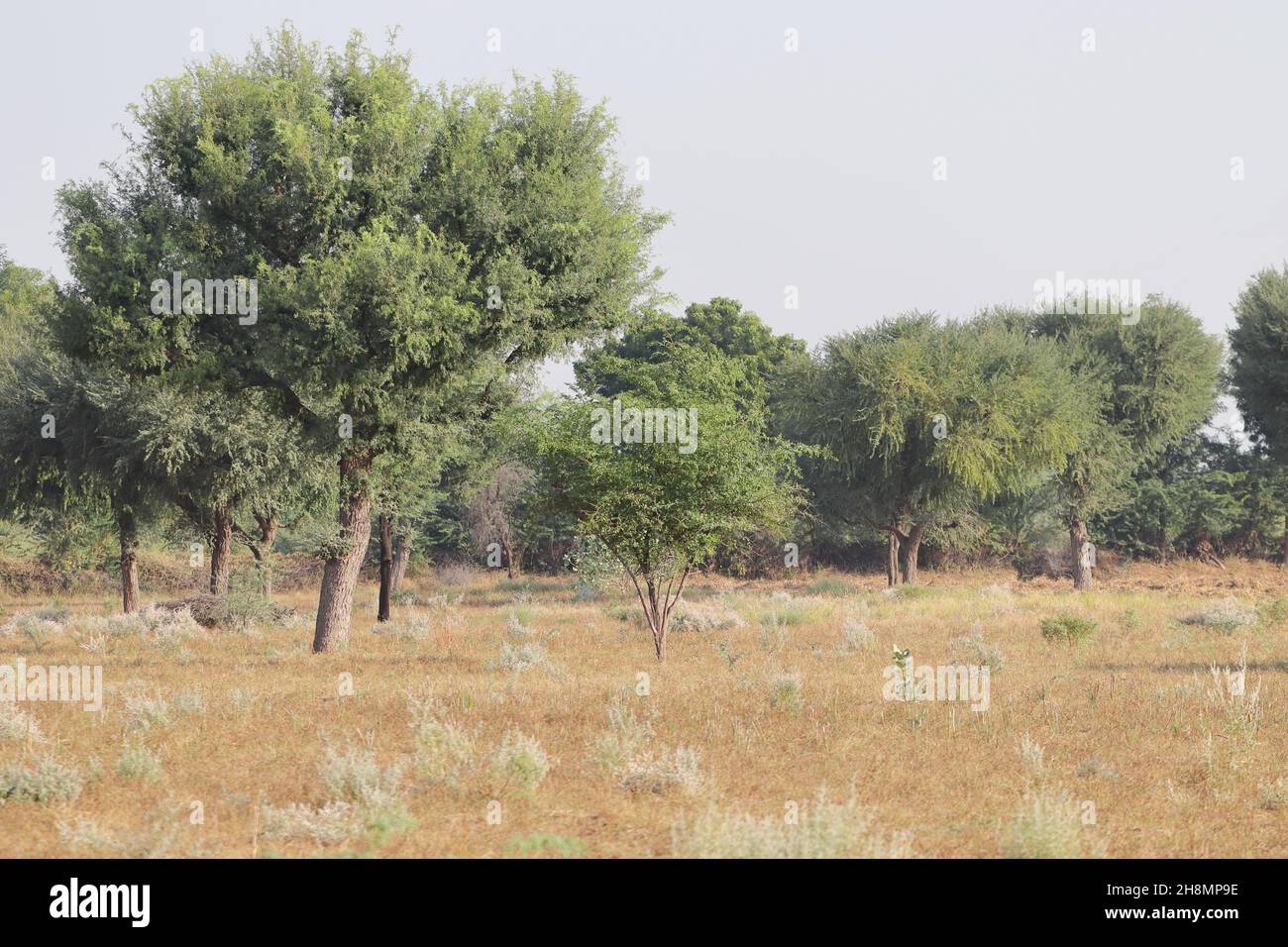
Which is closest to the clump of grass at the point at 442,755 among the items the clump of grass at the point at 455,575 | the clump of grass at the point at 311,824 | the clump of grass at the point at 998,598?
the clump of grass at the point at 311,824

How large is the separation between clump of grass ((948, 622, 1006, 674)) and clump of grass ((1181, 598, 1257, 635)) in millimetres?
7367

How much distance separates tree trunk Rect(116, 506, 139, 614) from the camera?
35.2 metres

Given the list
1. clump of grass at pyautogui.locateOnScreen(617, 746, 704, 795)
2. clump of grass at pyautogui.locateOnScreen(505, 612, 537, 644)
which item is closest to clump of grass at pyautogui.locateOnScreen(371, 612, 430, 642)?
clump of grass at pyautogui.locateOnScreen(505, 612, 537, 644)

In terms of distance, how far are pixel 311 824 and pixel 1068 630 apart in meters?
18.1

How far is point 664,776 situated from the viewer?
10.8 metres

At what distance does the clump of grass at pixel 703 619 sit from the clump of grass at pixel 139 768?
1736 cm

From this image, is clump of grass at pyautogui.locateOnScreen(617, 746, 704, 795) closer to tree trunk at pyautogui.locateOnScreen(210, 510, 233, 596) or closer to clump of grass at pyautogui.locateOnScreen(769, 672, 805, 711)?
clump of grass at pyautogui.locateOnScreen(769, 672, 805, 711)

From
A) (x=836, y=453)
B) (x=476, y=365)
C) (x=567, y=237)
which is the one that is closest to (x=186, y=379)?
(x=476, y=365)

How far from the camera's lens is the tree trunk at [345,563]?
75.8 feet

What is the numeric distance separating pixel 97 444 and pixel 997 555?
43.9 metres

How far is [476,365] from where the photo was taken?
2225 cm

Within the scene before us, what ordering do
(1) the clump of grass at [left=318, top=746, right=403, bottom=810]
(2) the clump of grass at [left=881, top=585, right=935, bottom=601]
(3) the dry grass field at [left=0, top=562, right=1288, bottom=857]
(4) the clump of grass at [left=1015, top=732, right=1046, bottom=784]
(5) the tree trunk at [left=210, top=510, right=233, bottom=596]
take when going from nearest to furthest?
(3) the dry grass field at [left=0, top=562, right=1288, bottom=857]
(1) the clump of grass at [left=318, top=746, right=403, bottom=810]
(4) the clump of grass at [left=1015, top=732, right=1046, bottom=784]
(5) the tree trunk at [left=210, top=510, right=233, bottom=596]
(2) the clump of grass at [left=881, top=585, right=935, bottom=601]

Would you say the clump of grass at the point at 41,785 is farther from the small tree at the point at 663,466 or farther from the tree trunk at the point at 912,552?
the tree trunk at the point at 912,552

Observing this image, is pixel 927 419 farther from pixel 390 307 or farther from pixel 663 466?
pixel 390 307
